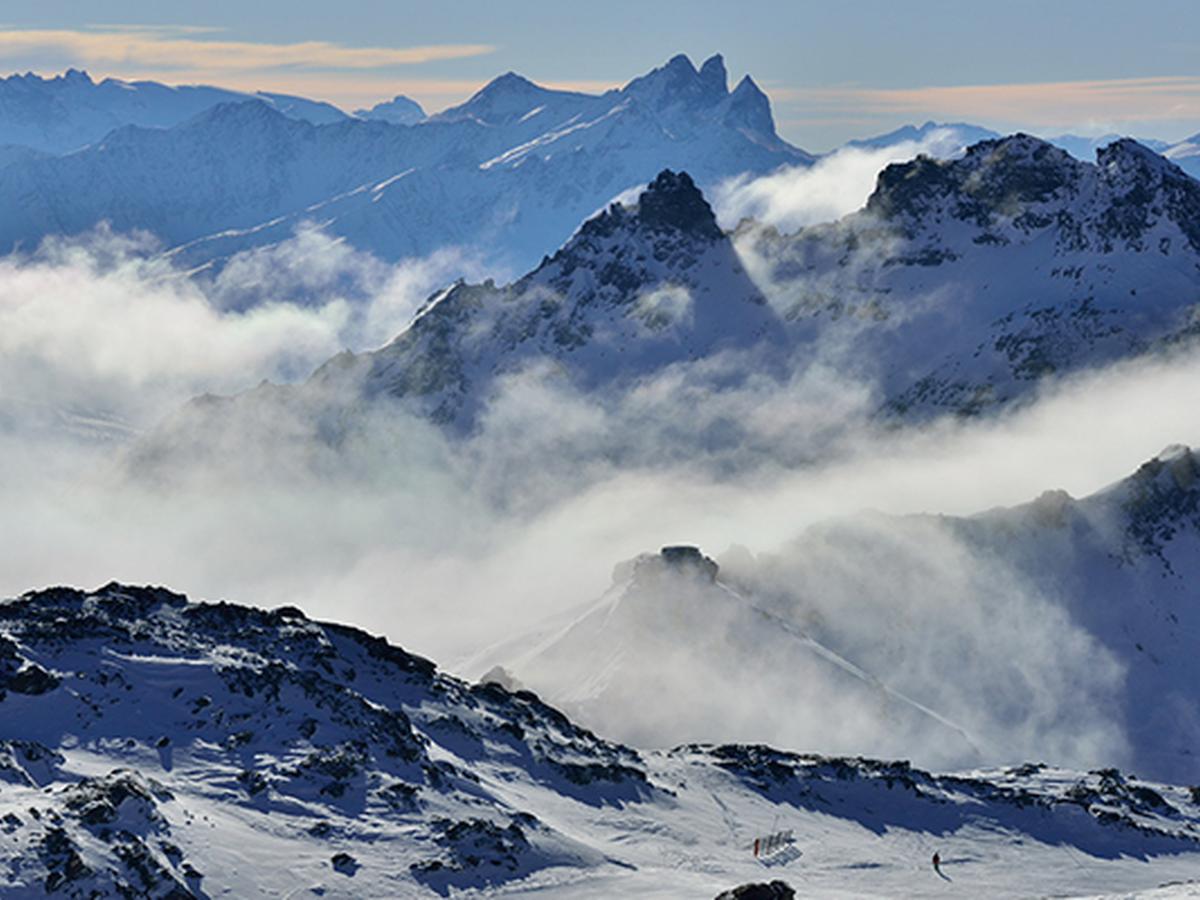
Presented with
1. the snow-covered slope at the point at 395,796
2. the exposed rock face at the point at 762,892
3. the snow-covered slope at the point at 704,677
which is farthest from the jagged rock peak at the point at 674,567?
the exposed rock face at the point at 762,892

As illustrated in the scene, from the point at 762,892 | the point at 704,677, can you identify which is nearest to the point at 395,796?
the point at 762,892

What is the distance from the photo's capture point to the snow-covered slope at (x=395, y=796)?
247 feet

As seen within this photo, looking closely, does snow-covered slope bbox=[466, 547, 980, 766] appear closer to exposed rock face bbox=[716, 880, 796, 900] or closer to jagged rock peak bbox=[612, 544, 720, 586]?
jagged rock peak bbox=[612, 544, 720, 586]

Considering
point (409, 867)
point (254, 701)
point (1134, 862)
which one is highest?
point (254, 701)

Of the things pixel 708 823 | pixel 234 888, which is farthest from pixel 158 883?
pixel 708 823

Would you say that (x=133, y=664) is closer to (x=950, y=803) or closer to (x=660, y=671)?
(x=950, y=803)

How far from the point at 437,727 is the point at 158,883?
38.1 metres

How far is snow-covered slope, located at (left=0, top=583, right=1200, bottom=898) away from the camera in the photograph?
75.4 meters

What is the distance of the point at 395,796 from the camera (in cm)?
8900

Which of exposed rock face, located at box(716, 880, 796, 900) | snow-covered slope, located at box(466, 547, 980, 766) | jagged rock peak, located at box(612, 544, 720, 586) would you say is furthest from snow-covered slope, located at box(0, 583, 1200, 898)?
jagged rock peak, located at box(612, 544, 720, 586)

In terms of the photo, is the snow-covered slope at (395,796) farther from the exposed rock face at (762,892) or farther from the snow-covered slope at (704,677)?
the snow-covered slope at (704,677)

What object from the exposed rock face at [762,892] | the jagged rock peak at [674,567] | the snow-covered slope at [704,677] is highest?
the jagged rock peak at [674,567]

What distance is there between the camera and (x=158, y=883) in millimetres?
69438

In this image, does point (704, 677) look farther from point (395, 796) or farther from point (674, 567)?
point (395, 796)
